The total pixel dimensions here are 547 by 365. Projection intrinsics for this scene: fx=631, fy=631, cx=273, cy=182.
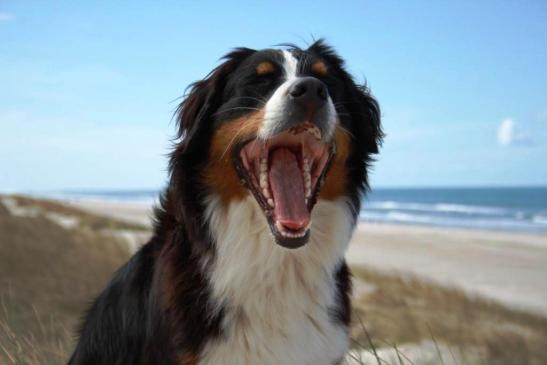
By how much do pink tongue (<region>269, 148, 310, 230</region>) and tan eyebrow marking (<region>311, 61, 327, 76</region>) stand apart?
533 millimetres

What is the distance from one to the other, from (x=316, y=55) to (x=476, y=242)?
64.5 feet

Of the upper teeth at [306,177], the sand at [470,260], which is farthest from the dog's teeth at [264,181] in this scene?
the sand at [470,260]

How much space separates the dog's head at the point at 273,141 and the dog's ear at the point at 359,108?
7 centimetres

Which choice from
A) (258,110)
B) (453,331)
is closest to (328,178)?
(258,110)

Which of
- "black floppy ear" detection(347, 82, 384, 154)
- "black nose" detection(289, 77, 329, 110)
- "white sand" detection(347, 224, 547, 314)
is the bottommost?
"white sand" detection(347, 224, 547, 314)

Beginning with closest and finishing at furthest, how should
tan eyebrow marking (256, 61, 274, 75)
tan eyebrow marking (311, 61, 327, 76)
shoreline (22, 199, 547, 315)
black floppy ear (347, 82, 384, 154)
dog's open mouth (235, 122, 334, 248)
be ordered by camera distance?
dog's open mouth (235, 122, 334, 248), tan eyebrow marking (256, 61, 274, 75), tan eyebrow marking (311, 61, 327, 76), black floppy ear (347, 82, 384, 154), shoreline (22, 199, 547, 315)

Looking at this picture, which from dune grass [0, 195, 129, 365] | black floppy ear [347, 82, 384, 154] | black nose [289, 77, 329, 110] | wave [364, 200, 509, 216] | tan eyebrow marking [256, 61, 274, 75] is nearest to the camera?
black nose [289, 77, 329, 110]

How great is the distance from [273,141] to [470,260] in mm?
15127

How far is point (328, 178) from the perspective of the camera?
11.4ft

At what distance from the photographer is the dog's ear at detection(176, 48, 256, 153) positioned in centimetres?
348

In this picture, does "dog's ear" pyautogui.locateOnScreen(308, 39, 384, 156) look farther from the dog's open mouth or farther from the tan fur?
the tan fur

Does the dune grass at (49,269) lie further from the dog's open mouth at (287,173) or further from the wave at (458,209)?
the wave at (458,209)

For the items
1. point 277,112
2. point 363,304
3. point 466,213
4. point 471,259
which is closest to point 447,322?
point 363,304

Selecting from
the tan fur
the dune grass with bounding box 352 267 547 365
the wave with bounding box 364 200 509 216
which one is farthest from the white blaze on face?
the wave with bounding box 364 200 509 216
